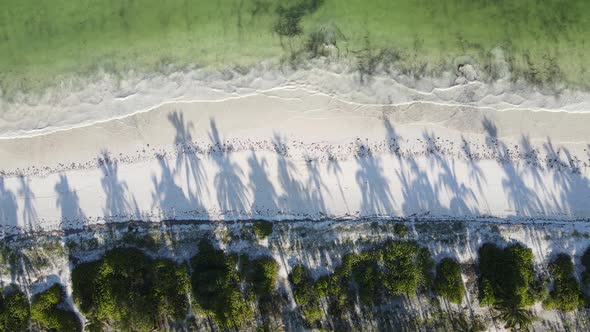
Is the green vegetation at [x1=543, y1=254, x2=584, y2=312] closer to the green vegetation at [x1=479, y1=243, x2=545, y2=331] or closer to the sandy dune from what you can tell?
the green vegetation at [x1=479, y1=243, x2=545, y2=331]

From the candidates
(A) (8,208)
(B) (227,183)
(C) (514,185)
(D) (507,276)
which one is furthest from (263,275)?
(A) (8,208)

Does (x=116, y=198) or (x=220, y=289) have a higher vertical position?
(x=116, y=198)

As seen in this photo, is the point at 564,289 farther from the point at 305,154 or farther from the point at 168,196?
the point at 168,196

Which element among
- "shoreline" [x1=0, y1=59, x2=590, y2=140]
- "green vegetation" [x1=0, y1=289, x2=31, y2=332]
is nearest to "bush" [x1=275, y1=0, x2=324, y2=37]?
"shoreline" [x1=0, y1=59, x2=590, y2=140]

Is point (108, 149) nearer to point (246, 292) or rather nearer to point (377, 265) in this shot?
point (246, 292)

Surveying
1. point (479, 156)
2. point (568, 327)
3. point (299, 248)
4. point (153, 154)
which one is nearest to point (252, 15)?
point (153, 154)

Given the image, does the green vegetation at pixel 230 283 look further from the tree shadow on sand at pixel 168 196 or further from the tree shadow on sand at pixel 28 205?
the tree shadow on sand at pixel 28 205
